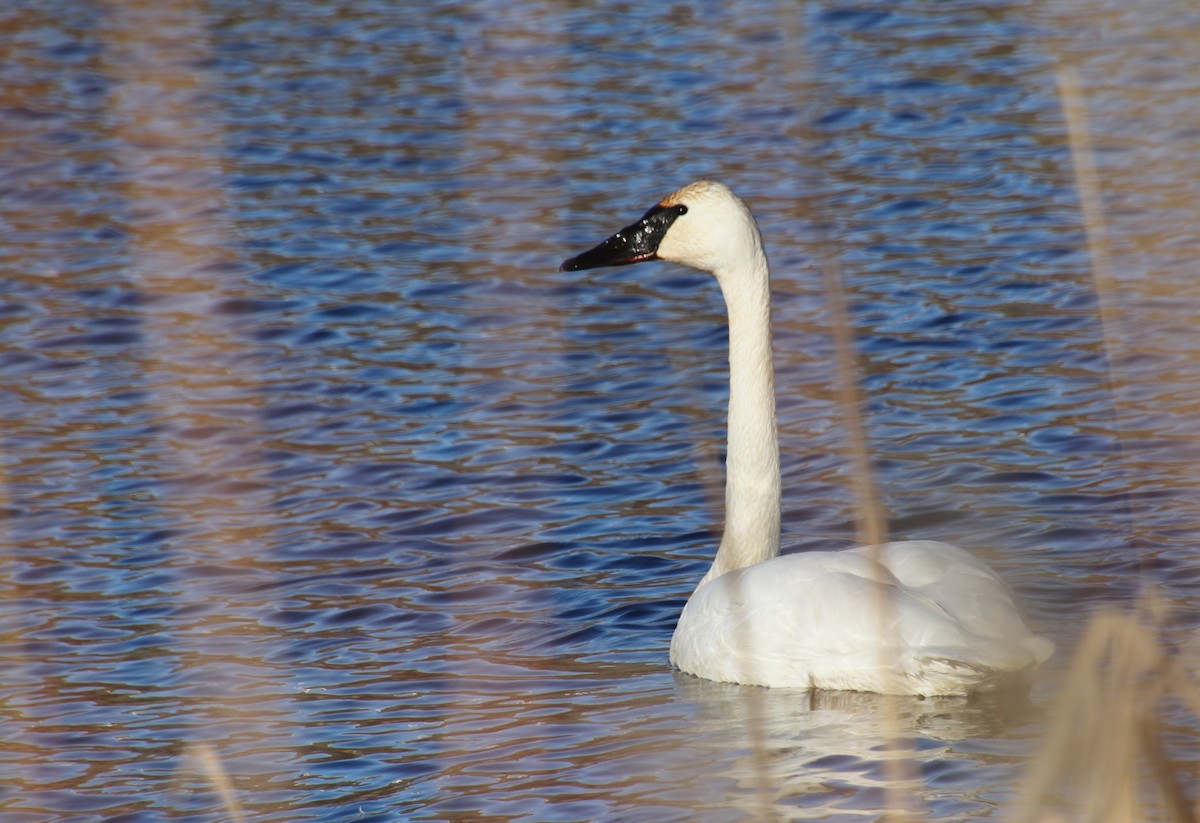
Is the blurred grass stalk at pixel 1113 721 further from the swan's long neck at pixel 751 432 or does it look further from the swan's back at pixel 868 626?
the swan's long neck at pixel 751 432

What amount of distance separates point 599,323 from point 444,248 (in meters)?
1.80

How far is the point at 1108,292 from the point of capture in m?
4.28

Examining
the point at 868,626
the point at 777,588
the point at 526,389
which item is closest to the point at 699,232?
the point at 777,588

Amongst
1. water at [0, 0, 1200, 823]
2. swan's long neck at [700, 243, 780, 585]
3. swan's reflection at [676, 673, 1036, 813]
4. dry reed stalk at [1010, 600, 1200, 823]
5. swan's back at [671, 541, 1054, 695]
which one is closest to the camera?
dry reed stalk at [1010, 600, 1200, 823]

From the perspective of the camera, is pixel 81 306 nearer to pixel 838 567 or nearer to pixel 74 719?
pixel 74 719

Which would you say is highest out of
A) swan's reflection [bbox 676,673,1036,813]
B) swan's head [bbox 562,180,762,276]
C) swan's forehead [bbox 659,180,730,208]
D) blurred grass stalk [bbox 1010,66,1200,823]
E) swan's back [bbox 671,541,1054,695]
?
swan's forehead [bbox 659,180,730,208]

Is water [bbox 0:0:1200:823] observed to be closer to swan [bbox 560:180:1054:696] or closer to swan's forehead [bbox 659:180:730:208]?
swan [bbox 560:180:1054:696]

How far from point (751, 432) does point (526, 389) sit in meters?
3.39

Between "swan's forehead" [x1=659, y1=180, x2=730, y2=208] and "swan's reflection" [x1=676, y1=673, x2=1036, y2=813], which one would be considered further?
"swan's forehead" [x1=659, y1=180, x2=730, y2=208]

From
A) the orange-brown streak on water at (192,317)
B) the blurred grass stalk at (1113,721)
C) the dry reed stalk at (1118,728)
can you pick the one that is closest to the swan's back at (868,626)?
the orange-brown streak on water at (192,317)

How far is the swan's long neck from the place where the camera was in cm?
725

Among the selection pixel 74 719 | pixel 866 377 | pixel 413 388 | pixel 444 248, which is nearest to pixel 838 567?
pixel 74 719

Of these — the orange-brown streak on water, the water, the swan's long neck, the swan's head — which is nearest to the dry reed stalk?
the water

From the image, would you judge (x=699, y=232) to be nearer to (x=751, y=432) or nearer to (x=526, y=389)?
(x=751, y=432)
